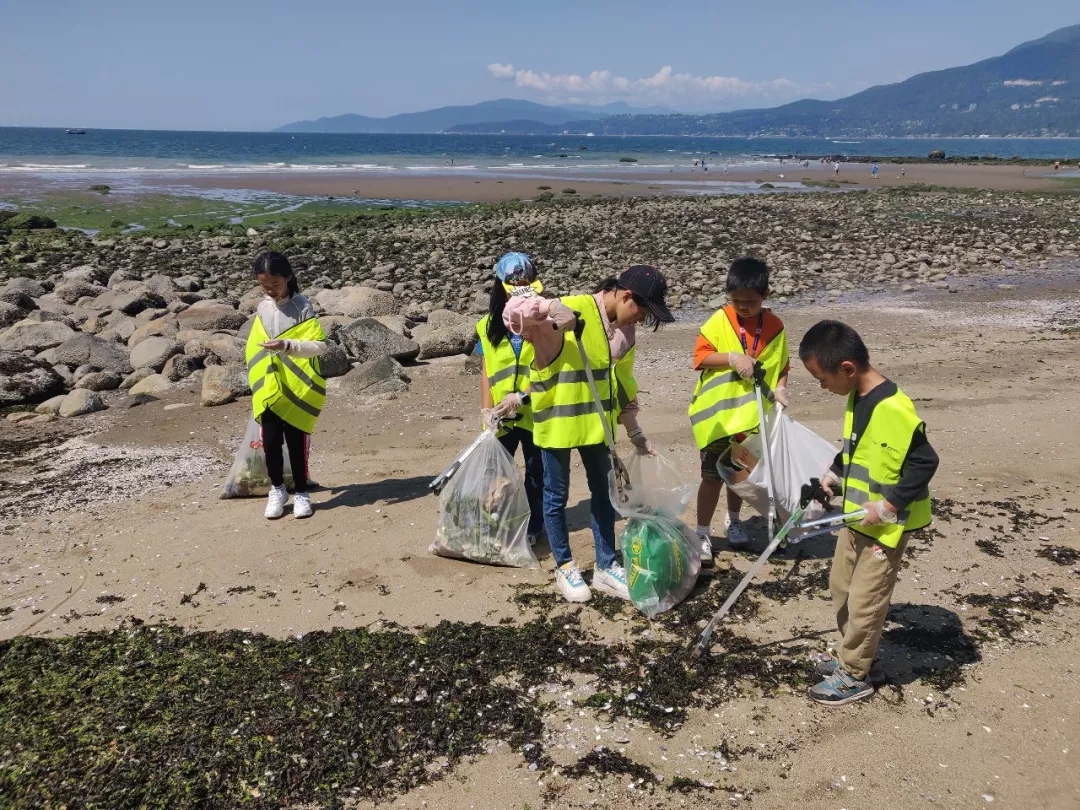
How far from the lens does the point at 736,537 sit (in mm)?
5121

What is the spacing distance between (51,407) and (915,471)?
8618 millimetres

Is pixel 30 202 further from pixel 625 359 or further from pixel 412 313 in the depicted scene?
pixel 625 359

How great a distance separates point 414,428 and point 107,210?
27.8 m

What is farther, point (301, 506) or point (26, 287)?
point (26, 287)

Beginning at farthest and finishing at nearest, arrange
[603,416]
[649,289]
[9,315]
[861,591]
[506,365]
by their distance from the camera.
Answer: [9,315], [506,365], [603,416], [649,289], [861,591]

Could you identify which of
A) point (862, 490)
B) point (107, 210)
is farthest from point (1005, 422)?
point (107, 210)

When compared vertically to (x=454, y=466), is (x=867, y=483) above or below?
above

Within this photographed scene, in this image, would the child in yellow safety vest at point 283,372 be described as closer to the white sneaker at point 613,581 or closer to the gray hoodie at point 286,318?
the gray hoodie at point 286,318

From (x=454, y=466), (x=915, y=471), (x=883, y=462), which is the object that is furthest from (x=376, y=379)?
(x=915, y=471)

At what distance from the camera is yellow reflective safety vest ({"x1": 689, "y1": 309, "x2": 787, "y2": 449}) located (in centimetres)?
444

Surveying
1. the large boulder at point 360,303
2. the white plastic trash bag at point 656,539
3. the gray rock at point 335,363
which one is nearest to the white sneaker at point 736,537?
the white plastic trash bag at point 656,539

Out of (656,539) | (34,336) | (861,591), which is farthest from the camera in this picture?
(34,336)

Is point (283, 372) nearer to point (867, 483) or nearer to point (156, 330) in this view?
point (867, 483)

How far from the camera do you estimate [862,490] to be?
3.33 m
